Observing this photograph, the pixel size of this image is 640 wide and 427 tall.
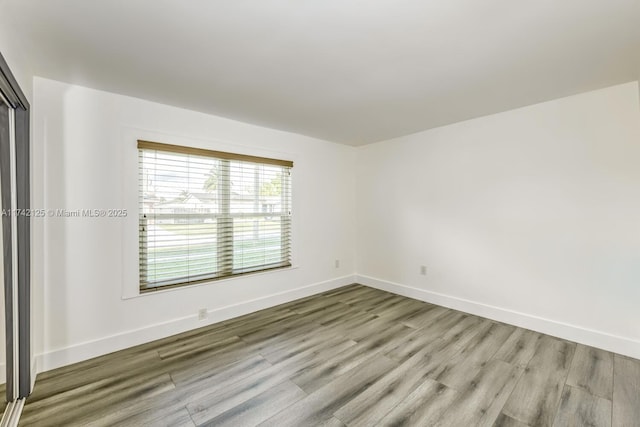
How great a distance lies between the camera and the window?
2.63 metres

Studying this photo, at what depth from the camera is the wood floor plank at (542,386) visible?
1670 millimetres

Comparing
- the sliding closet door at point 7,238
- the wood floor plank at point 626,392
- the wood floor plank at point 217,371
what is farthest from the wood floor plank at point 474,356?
the sliding closet door at point 7,238

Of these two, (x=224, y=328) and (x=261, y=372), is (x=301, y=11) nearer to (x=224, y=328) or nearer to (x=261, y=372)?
(x=261, y=372)

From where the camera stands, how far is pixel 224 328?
9.36 ft

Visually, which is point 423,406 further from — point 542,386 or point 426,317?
point 426,317

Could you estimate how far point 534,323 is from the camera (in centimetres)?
280

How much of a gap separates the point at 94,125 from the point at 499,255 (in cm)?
422

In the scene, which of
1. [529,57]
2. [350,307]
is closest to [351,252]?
[350,307]

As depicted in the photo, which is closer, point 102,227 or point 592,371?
point 592,371

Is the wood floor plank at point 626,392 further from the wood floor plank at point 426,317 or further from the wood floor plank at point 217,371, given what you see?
the wood floor plank at point 217,371

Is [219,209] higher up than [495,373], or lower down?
higher up

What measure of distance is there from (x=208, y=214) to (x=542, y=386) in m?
3.24

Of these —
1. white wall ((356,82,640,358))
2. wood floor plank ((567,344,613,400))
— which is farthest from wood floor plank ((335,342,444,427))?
white wall ((356,82,640,358))
